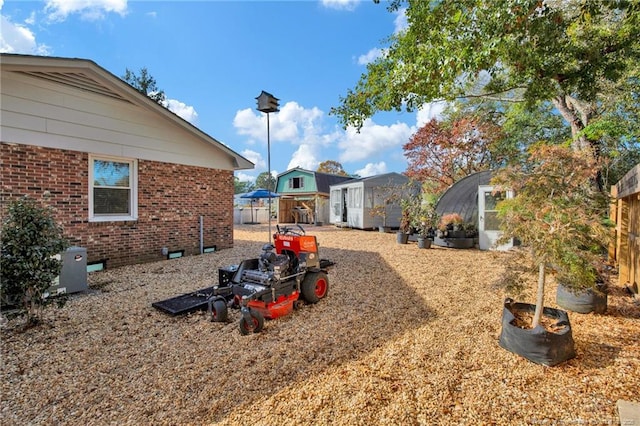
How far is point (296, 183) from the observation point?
25.5m

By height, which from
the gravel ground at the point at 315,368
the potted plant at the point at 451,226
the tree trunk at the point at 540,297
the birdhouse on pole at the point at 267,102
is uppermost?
the birdhouse on pole at the point at 267,102

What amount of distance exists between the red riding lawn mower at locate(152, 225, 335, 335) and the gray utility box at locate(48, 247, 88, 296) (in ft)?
5.80

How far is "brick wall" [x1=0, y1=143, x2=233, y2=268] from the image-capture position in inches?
228

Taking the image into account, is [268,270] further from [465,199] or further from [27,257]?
[465,199]

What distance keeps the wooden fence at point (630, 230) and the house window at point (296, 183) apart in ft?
66.6

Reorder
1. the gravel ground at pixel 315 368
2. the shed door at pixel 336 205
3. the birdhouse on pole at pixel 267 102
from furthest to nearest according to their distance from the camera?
the shed door at pixel 336 205 < the birdhouse on pole at pixel 267 102 < the gravel ground at pixel 315 368

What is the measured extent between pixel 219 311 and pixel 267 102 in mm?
4516

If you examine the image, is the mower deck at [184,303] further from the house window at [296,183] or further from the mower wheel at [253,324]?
the house window at [296,183]

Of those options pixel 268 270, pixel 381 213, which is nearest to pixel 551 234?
pixel 268 270

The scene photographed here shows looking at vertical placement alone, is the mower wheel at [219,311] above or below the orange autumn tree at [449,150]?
below

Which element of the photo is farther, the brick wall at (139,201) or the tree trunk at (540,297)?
the brick wall at (139,201)

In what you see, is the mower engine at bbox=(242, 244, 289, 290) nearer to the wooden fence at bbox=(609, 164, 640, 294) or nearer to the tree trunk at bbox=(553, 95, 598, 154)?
the wooden fence at bbox=(609, 164, 640, 294)

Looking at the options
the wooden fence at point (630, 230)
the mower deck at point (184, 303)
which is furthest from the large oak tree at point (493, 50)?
the mower deck at point (184, 303)

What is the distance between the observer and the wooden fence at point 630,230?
15.3 feet
